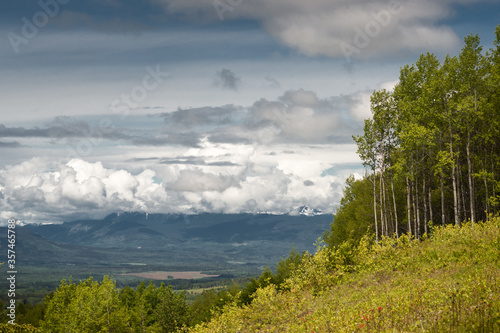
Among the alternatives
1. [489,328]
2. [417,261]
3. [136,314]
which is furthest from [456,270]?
[136,314]

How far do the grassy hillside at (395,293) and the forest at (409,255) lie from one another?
65 mm

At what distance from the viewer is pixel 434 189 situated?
1875 inches

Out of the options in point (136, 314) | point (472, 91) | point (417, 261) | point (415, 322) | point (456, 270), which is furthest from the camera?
point (136, 314)

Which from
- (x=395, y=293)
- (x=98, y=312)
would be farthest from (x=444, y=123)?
(x=98, y=312)

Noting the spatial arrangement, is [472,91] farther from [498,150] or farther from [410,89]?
[498,150]

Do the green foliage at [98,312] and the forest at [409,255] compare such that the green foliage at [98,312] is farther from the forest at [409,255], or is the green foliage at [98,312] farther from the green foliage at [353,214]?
the green foliage at [353,214]

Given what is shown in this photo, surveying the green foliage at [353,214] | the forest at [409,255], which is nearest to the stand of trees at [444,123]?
the forest at [409,255]

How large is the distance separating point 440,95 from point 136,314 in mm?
64906

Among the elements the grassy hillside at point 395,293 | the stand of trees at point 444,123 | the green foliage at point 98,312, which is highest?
the stand of trees at point 444,123

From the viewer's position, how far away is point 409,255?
22469mm

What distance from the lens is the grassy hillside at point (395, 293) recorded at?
10.4 metres

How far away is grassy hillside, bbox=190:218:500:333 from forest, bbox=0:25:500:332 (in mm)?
65

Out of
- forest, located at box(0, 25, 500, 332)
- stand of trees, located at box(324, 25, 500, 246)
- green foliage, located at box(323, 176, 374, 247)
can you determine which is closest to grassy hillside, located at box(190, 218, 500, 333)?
forest, located at box(0, 25, 500, 332)

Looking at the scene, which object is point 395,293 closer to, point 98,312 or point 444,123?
point 444,123
